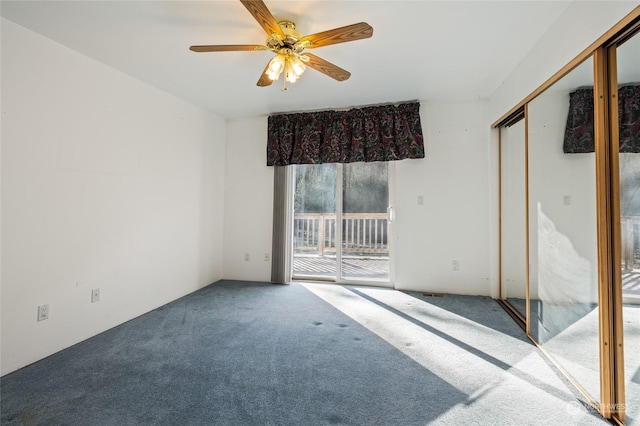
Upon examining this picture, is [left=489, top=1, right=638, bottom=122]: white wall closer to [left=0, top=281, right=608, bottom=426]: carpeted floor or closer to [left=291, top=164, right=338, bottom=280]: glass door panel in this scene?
[left=0, top=281, right=608, bottom=426]: carpeted floor

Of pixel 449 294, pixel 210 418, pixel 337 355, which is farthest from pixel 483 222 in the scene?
pixel 210 418

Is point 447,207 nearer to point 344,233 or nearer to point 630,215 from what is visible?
point 344,233

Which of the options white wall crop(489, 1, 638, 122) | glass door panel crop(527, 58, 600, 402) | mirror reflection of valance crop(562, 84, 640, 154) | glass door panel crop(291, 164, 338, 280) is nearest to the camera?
mirror reflection of valance crop(562, 84, 640, 154)

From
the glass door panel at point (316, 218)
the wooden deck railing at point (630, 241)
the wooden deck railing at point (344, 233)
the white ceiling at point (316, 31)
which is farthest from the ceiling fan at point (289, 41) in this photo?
the wooden deck railing at point (344, 233)

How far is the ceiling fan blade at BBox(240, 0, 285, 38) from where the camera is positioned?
60.7 inches

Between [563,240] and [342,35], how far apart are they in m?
1.97

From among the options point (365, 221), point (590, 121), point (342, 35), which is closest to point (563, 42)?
point (590, 121)

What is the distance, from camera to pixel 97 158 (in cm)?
248

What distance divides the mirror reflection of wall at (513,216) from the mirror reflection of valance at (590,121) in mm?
828

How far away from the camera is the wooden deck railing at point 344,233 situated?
3914 mm

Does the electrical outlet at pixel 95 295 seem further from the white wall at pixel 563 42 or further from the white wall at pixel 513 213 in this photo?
the white wall at pixel 563 42

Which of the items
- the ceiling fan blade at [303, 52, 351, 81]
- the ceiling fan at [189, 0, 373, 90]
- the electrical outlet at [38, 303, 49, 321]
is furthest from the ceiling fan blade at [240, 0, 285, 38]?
the electrical outlet at [38, 303, 49, 321]

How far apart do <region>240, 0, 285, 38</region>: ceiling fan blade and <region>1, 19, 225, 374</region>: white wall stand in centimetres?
172

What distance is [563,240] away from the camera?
192 cm
